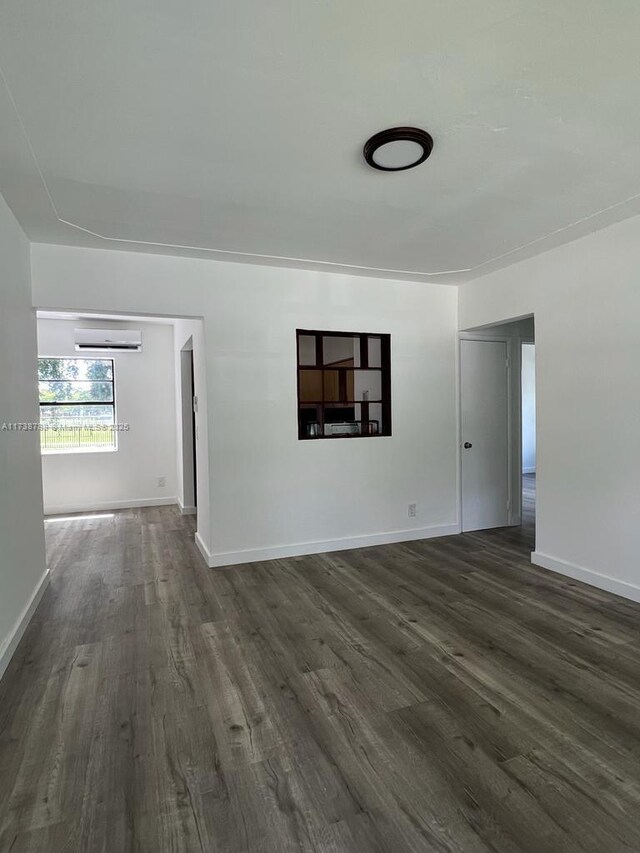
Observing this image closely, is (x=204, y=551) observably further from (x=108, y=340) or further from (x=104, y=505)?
(x=108, y=340)

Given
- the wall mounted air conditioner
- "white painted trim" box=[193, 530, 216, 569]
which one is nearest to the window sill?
the wall mounted air conditioner

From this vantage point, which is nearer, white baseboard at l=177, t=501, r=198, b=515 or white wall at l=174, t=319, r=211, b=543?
white wall at l=174, t=319, r=211, b=543

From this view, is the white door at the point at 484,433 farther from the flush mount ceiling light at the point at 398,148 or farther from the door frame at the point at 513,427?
the flush mount ceiling light at the point at 398,148

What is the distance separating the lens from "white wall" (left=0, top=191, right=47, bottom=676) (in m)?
2.58

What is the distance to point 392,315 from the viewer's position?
4656 mm

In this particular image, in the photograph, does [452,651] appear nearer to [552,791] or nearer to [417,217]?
[552,791]

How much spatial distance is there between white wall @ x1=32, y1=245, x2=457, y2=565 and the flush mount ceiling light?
1.98m

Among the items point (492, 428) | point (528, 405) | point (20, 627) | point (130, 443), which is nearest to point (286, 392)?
point (492, 428)

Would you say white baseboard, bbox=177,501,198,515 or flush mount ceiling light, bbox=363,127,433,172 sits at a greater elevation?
flush mount ceiling light, bbox=363,127,433,172

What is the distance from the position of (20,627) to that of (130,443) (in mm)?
4232

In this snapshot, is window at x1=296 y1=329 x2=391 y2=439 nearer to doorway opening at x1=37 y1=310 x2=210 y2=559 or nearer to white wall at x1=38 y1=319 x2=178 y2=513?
doorway opening at x1=37 y1=310 x2=210 y2=559

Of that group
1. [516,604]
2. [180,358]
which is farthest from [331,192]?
[180,358]

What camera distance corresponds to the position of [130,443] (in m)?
6.78

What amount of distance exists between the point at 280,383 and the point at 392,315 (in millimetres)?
1378
